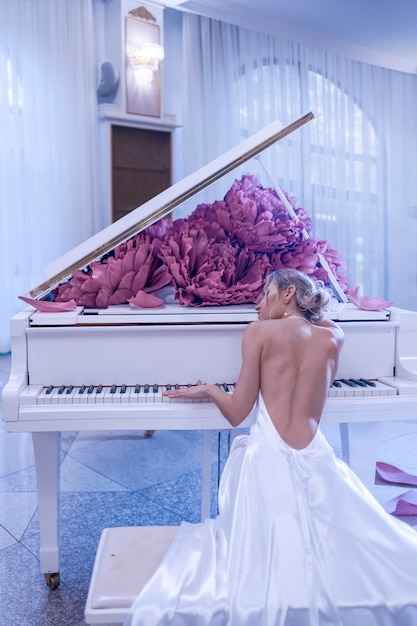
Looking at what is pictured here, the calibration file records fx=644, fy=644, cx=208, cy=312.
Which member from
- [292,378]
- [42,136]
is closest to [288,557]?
[292,378]

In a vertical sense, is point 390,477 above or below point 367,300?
below

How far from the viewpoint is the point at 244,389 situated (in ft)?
5.91

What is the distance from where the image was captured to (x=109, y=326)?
82.7 inches

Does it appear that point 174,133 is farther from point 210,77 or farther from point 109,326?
point 109,326

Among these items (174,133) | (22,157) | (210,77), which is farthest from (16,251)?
(210,77)

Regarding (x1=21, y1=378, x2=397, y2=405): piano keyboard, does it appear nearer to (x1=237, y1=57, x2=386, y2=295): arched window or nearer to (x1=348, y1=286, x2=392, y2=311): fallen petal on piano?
(x1=348, y1=286, x2=392, y2=311): fallen petal on piano

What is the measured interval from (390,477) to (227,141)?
4.70 metres

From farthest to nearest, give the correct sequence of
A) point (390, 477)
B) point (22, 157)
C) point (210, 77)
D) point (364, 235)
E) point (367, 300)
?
point (364, 235), point (210, 77), point (22, 157), point (390, 477), point (367, 300)

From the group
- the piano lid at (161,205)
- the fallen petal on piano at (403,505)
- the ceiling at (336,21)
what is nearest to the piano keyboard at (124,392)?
the piano lid at (161,205)

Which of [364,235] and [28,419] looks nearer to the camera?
[28,419]

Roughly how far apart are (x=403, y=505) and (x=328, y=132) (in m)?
5.69

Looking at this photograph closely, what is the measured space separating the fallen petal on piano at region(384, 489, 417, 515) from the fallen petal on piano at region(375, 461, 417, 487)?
16 cm

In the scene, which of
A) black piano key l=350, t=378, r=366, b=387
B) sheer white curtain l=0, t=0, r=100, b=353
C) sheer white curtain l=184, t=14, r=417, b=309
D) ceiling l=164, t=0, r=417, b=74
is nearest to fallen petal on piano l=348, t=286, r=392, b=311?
black piano key l=350, t=378, r=366, b=387

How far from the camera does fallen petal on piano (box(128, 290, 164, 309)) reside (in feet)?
7.32
